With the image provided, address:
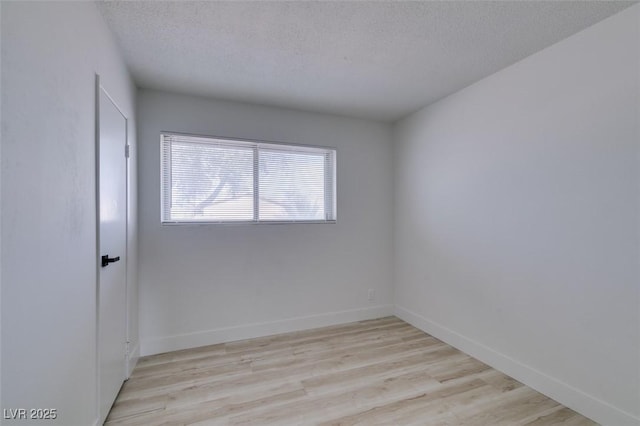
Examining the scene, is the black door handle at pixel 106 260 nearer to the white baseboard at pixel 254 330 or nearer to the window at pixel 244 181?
the window at pixel 244 181

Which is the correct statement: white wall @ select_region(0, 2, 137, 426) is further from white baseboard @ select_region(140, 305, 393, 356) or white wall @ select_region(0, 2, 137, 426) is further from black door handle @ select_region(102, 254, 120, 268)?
white baseboard @ select_region(140, 305, 393, 356)

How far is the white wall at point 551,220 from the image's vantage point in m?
1.65

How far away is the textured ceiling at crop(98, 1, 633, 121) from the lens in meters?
1.64

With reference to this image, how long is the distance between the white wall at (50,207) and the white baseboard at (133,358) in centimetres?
70

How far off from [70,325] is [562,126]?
3.22 m

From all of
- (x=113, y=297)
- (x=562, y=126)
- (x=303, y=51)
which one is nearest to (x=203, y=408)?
(x=113, y=297)

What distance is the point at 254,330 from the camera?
296 cm

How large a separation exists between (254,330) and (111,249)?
1691 mm

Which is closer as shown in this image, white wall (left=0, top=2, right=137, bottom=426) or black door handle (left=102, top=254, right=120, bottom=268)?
white wall (left=0, top=2, right=137, bottom=426)

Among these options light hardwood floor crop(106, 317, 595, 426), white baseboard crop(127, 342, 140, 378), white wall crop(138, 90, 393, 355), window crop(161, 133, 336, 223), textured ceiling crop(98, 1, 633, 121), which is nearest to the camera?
textured ceiling crop(98, 1, 633, 121)

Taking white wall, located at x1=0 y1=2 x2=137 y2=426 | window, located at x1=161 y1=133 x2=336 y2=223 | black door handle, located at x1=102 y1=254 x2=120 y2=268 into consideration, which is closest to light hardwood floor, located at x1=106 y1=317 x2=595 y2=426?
white wall, located at x1=0 y1=2 x2=137 y2=426

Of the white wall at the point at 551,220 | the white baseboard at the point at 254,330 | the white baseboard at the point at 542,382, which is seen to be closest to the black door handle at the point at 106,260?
the white baseboard at the point at 254,330

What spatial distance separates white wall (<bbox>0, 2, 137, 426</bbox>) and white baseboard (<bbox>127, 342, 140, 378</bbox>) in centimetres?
70

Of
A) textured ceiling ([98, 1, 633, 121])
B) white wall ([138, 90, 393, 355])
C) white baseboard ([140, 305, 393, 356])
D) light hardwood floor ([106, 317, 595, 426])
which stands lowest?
light hardwood floor ([106, 317, 595, 426])
